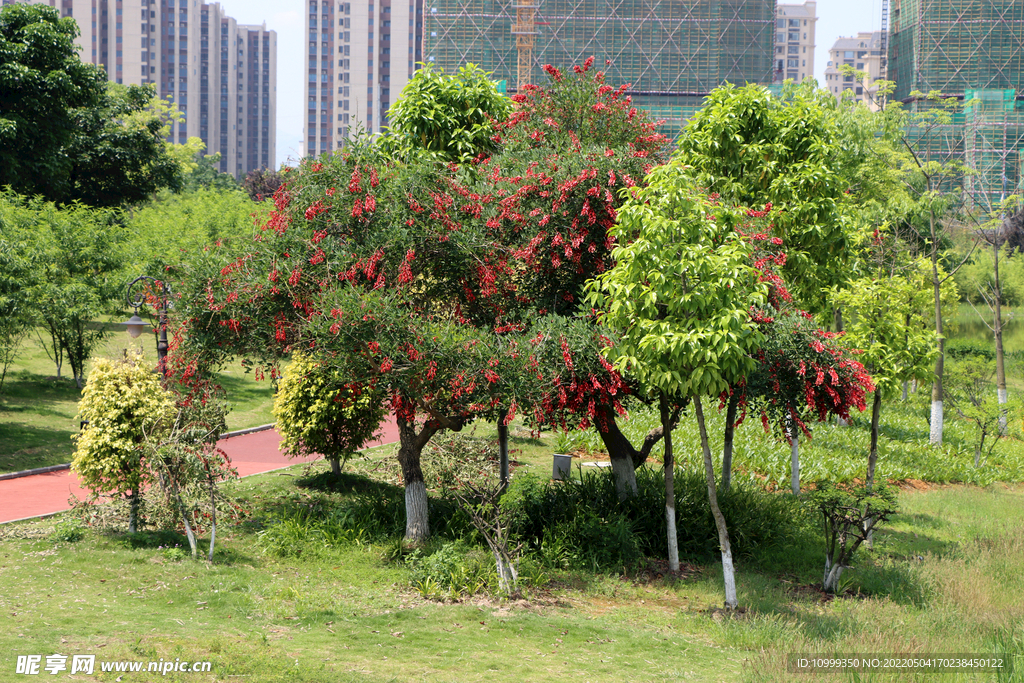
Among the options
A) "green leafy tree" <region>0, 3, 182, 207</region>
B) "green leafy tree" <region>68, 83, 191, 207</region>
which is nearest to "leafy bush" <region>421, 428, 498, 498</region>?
"green leafy tree" <region>0, 3, 182, 207</region>

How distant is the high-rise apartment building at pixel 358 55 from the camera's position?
118 m

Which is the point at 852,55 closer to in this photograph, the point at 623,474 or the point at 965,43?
the point at 965,43

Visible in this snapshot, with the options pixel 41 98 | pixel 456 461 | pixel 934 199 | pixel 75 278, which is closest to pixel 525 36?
pixel 41 98

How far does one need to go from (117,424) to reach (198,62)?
451ft

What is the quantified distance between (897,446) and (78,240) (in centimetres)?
2244

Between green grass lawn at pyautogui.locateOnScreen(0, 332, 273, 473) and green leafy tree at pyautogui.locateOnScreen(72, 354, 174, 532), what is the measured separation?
1714 millimetres

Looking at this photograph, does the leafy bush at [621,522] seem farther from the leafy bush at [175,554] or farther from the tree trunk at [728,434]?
the leafy bush at [175,554]

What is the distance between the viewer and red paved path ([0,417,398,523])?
40.8 ft

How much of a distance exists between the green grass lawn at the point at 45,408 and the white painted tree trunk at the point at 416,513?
15.8ft

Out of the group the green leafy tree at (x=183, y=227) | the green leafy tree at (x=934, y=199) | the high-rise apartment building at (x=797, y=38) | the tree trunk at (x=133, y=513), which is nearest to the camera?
the tree trunk at (x=133, y=513)

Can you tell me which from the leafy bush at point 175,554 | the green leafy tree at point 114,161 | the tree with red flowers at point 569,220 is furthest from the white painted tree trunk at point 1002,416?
the green leafy tree at point 114,161

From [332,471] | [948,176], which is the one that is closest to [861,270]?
[332,471]

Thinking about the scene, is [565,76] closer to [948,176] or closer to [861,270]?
[861,270]

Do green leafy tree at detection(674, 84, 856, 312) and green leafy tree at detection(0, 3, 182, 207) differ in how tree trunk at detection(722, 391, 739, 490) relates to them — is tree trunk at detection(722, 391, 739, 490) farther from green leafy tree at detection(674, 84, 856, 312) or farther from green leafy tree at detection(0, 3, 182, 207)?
green leafy tree at detection(0, 3, 182, 207)
